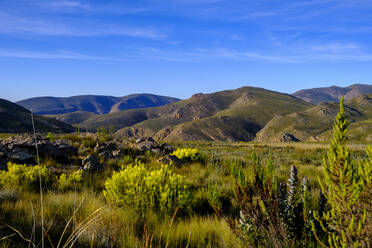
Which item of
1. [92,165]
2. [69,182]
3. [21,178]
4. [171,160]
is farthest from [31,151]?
[171,160]

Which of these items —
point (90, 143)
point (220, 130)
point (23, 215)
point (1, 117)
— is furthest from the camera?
point (220, 130)

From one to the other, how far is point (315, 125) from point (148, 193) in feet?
425

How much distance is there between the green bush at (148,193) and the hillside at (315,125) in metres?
103

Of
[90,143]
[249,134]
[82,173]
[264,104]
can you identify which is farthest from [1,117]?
[264,104]

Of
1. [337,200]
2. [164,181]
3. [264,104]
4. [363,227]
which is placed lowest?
[164,181]

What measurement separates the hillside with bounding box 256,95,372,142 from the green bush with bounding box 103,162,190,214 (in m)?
103

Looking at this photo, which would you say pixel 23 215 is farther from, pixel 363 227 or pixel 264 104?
pixel 264 104

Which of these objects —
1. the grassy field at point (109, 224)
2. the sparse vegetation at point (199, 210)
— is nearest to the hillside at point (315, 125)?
the sparse vegetation at point (199, 210)

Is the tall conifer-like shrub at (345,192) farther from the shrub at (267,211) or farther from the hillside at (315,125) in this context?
the hillside at (315,125)

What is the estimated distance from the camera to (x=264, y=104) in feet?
635

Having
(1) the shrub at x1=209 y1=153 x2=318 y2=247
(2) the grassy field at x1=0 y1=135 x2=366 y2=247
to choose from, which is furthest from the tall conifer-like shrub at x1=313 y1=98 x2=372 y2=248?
(2) the grassy field at x1=0 y1=135 x2=366 y2=247

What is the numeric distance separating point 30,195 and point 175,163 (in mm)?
4685

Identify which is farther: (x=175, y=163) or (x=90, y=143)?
(x=90, y=143)

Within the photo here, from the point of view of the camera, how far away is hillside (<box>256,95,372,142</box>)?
320ft
